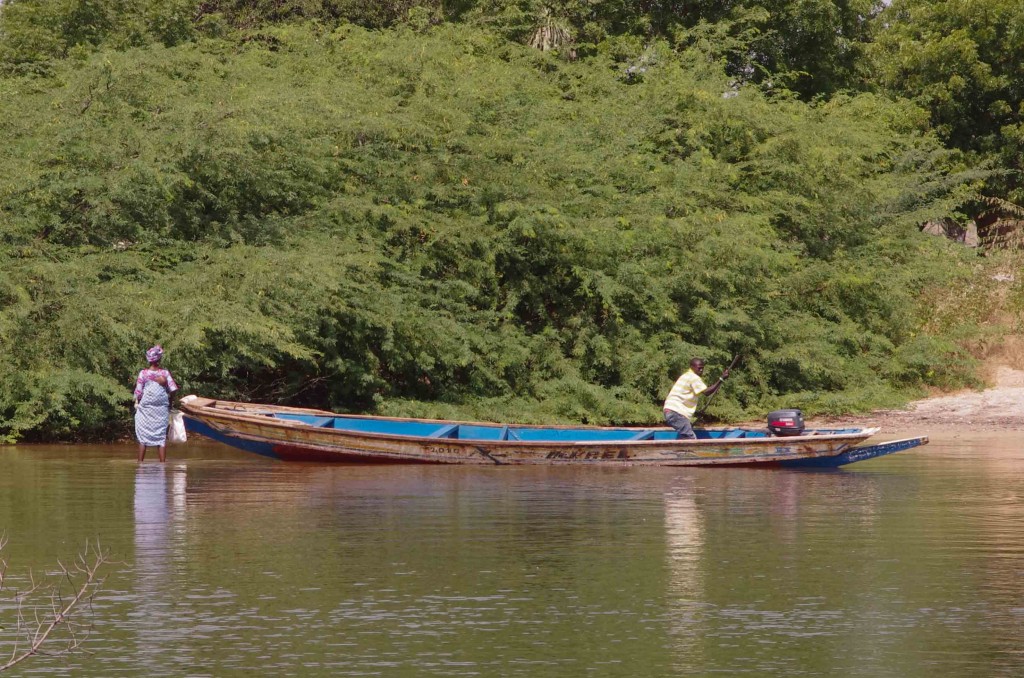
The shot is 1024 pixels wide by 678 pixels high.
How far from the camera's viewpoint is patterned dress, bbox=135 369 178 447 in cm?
2027

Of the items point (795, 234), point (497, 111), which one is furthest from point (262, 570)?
point (795, 234)

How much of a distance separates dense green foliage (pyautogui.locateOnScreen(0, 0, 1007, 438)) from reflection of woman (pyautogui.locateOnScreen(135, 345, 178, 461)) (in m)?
1.98

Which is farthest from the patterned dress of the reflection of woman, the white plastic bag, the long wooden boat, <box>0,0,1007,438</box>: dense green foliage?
<box>0,0,1007,438</box>: dense green foliage

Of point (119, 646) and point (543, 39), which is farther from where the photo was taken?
point (543, 39)

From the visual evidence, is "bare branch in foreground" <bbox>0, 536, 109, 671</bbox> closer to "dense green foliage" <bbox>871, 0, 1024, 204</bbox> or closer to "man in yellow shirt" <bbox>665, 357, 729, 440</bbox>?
"man in yellow shirt" <bbox>665, 357, 729, 440</bbox>

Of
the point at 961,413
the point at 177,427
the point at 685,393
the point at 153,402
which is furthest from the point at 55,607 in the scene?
the point at 961,413

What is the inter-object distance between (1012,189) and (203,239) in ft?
79.6

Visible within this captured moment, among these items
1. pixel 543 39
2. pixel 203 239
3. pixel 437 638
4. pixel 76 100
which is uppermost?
pixel 543 39

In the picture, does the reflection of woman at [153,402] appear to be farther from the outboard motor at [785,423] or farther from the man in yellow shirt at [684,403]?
the outboard motor at [785,423]

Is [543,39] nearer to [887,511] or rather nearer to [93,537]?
[887,511]

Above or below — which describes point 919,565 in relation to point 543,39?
below

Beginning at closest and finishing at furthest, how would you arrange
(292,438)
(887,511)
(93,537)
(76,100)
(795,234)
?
(93,537) < (887,511) < (292,438) < (76,100) < (795,234)

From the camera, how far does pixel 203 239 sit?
85.5 feet

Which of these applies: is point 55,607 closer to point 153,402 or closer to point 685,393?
point 153,402
